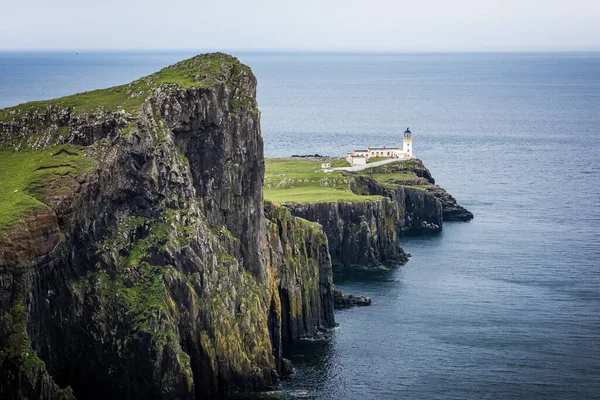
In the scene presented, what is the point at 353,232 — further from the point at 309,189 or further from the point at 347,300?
the point at 347,300

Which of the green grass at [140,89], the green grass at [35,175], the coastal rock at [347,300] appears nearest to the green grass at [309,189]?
the coastal rock at [347,300]

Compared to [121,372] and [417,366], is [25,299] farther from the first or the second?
[417,366]

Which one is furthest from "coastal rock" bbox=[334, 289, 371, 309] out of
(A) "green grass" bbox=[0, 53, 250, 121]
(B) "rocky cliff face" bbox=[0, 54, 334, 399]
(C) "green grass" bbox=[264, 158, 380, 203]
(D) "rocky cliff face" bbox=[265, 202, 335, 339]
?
(A) "green grass" bbox=[0, 53, 250, 121]

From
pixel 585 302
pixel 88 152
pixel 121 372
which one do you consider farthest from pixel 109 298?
pixel 585 302

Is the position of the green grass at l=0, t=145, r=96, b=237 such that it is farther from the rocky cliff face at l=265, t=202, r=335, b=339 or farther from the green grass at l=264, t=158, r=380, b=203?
the green grass at l=264, t=158, r=380, b=203

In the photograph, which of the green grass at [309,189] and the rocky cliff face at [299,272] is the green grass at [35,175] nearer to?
the rocky cliff face at [299,272]
